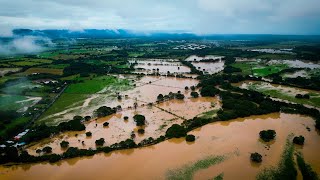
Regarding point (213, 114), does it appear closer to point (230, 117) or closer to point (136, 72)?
point (230, 117)

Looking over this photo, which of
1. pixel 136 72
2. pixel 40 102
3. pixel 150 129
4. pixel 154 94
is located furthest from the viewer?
pixel 136 72

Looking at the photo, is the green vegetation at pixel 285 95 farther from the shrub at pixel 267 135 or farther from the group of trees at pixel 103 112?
the group of trees at pixel 103 112

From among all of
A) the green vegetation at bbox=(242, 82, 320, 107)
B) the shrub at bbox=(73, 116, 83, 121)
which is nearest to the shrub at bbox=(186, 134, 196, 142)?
the shrub at bbox=(73, 116, 83, 121)

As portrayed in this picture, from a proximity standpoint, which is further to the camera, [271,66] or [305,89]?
[271,66]

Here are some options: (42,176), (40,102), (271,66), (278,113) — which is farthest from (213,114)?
(271,66)

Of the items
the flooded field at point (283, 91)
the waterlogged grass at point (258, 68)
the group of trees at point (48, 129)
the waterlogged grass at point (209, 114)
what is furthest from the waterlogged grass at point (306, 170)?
the waterlogged grass at point (258, 68)

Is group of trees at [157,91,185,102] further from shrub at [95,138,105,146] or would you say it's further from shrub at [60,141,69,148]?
shrub at [60,141,69,148]
